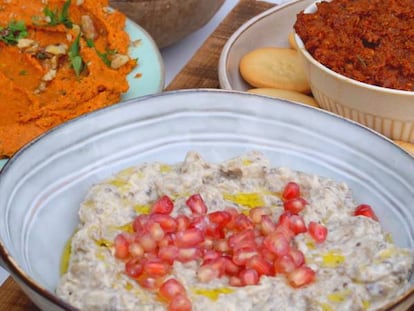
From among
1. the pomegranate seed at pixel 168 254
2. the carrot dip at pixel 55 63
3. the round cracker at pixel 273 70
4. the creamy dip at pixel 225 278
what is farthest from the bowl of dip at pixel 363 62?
the pomegranate seed at pixel 168 254

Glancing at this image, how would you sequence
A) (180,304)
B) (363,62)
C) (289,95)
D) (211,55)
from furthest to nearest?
(211,55) → (289,95) → (363,62) → (180,304)

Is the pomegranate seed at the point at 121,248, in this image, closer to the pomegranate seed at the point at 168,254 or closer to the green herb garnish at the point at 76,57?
the pomegranate seed at the point at 168,254

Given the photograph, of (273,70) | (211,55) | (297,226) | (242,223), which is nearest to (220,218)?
(242,223)

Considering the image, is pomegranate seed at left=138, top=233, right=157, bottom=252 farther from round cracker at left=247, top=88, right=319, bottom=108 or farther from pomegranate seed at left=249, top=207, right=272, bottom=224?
round cracker at left=247, top=88, right=319, bottom=108

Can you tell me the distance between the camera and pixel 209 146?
1567 millimetres

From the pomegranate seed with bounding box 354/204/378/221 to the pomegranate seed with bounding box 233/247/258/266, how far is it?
258 millimetres

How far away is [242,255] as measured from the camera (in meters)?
1.22

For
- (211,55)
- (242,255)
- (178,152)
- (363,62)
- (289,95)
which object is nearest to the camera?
(242,255)

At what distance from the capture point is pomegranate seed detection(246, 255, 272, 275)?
3.95 feet

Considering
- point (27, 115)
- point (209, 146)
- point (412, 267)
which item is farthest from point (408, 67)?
point (27, 115)

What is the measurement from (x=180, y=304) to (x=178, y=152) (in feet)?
1.67

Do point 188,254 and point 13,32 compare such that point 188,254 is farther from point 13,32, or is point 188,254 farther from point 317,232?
point 13,32

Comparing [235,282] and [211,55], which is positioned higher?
[235,282]

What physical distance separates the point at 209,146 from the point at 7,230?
0.51m
